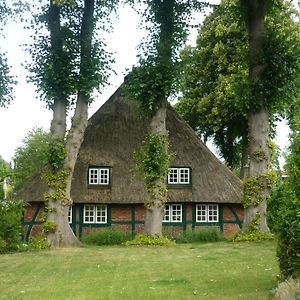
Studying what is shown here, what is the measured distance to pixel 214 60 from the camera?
37.3 m

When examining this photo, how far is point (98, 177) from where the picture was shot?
29.5 meters

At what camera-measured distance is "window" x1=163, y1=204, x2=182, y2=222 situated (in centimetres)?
3002

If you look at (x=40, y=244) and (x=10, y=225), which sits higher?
(x=10, y=225)

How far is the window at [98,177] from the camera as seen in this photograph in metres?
29.5

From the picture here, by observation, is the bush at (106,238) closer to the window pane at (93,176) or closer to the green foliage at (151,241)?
the green foliage at (151,241)

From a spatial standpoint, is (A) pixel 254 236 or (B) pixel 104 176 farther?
(B) pixel 104 176

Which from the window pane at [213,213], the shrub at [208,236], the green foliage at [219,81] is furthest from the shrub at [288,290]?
the window pane at [213,213]

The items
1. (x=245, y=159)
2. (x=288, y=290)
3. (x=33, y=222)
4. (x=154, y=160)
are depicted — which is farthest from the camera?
(x=245, y=159)

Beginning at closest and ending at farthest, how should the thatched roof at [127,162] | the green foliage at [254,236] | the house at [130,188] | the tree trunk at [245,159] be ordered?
the green foliage at [254,236] → the thatched roof at [127,162] → the house at [130,188] → the tree trunk at [245,159]

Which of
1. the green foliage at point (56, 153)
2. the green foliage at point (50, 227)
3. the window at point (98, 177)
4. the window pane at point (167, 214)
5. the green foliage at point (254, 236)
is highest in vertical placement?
the green foliage at point (56, 153)

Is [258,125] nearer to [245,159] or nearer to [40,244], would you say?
[40,244]

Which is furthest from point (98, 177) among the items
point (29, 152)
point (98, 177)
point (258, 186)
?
point (29, 152)

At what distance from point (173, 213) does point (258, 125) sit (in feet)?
32.4

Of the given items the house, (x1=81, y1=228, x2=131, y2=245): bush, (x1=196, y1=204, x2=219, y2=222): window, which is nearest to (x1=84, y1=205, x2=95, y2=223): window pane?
the house
